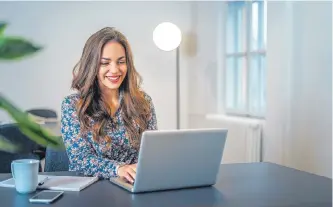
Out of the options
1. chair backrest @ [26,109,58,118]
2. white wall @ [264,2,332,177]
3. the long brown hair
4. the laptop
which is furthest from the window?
the laptop

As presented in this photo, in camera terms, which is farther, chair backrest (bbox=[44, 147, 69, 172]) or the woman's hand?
chair backrest (bbox=[44, 147, 69, 172])

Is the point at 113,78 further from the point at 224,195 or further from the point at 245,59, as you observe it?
the point at 245,59

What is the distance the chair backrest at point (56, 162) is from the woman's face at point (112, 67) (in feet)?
1.12

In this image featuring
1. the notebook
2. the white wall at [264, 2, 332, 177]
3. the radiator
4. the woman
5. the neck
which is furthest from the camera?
the radiator

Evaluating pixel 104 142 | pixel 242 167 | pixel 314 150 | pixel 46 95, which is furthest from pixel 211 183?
pixel 46 95

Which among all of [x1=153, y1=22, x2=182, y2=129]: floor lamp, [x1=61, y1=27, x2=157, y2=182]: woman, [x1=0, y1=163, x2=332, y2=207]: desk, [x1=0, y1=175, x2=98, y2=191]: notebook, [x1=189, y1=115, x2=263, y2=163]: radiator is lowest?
[x1=189, y1=115, x2=263, y2=163]: radiator

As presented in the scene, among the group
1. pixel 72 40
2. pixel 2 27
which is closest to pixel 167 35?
pixel 72 40

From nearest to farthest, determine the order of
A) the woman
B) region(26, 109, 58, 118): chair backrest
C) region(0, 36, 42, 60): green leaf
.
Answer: region(0, 36, 42, 60): green leaf < the woman < region(26, 109, 58, 118): chair backrest

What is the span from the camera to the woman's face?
183cm

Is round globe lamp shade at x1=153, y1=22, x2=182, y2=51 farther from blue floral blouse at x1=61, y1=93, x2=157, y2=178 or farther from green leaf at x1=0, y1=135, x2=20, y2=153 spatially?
green leaf at x1=0, y1=135, x2=20, y2=153

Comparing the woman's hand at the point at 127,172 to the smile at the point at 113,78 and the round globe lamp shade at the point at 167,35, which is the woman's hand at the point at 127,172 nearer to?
the smile at the point at 113,78

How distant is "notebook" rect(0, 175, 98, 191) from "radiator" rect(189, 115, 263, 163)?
2.04 metres

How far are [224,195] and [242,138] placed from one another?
86.9 inches

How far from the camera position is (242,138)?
3496 millimetres
